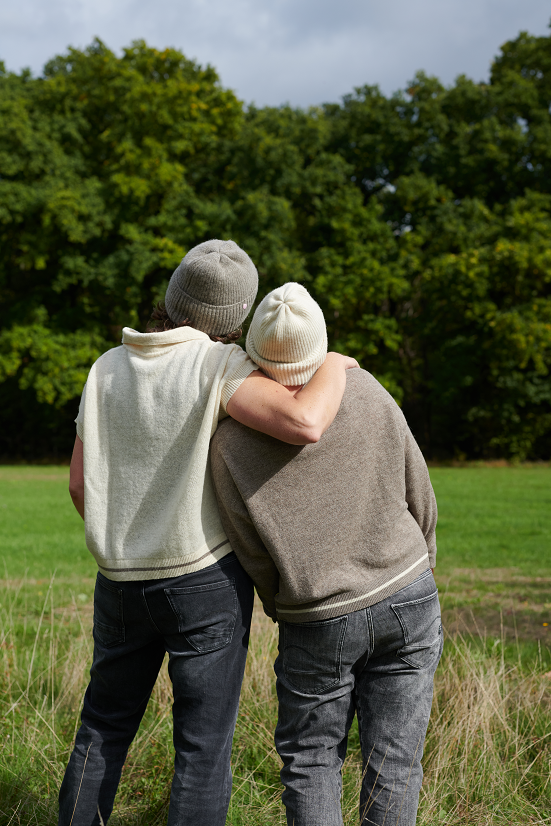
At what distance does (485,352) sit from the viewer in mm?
23453

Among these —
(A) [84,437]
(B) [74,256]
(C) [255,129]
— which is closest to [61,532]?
(A) [84,437]

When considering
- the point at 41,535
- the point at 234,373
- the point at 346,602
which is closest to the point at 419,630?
the point at 346,602

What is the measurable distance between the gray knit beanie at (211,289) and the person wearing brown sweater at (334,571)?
0.17 m

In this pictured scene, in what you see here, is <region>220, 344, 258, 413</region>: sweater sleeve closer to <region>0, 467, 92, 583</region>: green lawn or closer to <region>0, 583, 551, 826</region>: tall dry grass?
<region>0, 583, 551, 826</region>: tall dry grass

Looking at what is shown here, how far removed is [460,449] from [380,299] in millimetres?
5860

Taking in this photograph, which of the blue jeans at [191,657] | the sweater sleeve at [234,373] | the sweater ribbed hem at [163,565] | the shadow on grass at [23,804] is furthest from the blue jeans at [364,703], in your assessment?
the shadow on grass at [23,804]

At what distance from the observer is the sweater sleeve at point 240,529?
1711mm

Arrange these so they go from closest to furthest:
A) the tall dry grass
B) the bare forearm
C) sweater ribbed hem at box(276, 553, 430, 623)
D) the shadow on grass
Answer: the bare forearm, sweater ribbed hem at box(276, 553, 430, 623), the shadow on grass, the tall dry grass

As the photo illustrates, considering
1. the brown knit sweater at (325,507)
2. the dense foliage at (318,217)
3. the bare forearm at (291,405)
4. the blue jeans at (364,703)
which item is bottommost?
the blue jeans at (364,703)

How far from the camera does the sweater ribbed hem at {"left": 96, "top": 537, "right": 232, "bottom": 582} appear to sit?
68.1 inches

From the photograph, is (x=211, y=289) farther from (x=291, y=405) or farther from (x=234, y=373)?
(x=291, y=405)

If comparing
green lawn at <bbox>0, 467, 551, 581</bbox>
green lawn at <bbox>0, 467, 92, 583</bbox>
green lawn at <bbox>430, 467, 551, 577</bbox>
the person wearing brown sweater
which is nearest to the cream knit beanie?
the person wearing brown sweater

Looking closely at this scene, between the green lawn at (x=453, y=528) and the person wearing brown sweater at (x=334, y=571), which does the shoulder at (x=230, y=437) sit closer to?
the person wearing brown sweater at (x=334, y=571)

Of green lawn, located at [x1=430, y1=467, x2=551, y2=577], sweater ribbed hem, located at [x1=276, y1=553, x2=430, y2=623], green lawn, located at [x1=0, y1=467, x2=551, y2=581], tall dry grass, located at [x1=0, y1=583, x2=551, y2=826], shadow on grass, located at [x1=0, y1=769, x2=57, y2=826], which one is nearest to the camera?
sweater ribbed hem, located at [x1=276, y1=553, x2=430, y2=623]
